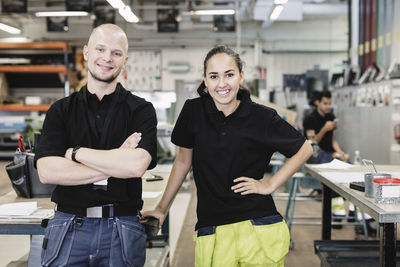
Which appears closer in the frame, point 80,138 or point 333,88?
point 80,138

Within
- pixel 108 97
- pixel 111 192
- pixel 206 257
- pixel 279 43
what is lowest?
pixel 206 257

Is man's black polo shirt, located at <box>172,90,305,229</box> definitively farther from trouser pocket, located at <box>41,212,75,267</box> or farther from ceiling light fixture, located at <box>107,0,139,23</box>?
ceiling light fixture, located at <box>107,0,139,23</box>

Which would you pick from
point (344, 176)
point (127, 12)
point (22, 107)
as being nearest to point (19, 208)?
point (344, 176)

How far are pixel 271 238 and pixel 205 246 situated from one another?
28 cm

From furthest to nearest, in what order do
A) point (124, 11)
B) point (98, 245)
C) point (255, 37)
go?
1. point (255, 37)
2. point (124, 11)
3. point (98, 245)

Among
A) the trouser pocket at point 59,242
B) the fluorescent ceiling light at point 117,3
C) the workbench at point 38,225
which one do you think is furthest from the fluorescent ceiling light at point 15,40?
the trouser pocket at point 59,242

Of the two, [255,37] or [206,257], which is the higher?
[255,37]

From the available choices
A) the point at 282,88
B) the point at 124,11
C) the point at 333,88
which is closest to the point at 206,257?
the point at 124,11

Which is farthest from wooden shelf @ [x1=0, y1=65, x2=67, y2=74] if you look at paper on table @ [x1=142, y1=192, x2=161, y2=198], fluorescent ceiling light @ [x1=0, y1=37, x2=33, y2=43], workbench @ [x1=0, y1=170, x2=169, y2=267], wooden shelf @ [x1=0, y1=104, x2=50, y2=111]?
paper on table @ [x1=142, y1=192, x2=161, y2=198]

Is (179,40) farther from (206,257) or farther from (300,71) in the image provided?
(206,257)

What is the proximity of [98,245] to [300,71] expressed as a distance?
11.6 metres

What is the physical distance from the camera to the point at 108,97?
5.88ft

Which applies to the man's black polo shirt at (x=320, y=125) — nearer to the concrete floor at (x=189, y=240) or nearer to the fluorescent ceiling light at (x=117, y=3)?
the concrete floor at (x=189, y=240)

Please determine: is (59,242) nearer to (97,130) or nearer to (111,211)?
(111,211)
